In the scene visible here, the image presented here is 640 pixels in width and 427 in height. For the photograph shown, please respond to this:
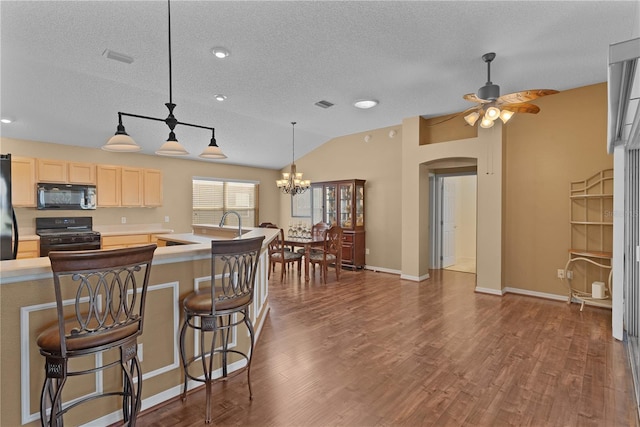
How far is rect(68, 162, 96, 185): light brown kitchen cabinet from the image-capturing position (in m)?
5.25

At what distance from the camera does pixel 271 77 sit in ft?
12.7

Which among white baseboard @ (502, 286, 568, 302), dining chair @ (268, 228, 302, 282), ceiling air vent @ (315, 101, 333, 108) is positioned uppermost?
ceiling air vent @ (315, 101, 333, 108)

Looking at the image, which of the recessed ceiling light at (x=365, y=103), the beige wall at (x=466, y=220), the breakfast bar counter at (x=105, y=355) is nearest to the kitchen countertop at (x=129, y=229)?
the breakfast bar counter at (x=105, y=355)

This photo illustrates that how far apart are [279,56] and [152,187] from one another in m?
4.20

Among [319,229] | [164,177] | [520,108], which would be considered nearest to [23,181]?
[164,177]

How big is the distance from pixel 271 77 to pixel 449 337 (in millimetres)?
3572

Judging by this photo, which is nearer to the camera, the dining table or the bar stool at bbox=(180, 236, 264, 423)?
the bar stool at bbox=(180, 236, 264, 423)

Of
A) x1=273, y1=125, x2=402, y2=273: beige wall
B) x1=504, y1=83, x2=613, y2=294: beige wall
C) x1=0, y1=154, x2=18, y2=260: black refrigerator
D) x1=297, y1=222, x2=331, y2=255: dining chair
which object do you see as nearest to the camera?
x1=0, y1=154, x2=18, y2=260: black refrigerator

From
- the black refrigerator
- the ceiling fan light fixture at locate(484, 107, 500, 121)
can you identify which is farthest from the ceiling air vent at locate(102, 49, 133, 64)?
the ceiling fan light fixture at locate(484, 107, 500, 121)

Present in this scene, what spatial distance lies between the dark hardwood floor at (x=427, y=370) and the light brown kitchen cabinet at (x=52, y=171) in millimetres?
4127

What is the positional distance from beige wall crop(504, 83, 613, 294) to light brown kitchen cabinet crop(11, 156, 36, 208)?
733 centimetres

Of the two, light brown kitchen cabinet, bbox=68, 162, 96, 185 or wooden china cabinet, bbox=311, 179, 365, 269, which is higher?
light brown kitchen cabinet, bbox=68, 162, 96, 185

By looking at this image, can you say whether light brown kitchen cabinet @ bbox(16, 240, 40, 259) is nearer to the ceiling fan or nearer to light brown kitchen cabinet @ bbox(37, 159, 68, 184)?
light brown kitchen cabinet @ bbox(37, 159, 68, 184)

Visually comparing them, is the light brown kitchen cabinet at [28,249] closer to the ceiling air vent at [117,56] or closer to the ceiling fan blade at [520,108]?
the ceiling air vent at [117,56]
